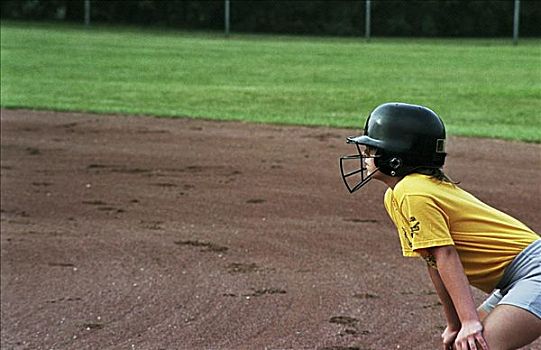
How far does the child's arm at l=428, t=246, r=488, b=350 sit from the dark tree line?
131ft

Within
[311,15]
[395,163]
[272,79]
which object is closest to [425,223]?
[395,163]

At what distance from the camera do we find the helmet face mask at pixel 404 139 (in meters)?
3.42

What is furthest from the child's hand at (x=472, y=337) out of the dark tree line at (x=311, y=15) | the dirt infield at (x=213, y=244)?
the dark tree line at (x=311, y=15)

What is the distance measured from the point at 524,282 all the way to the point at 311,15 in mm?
42272

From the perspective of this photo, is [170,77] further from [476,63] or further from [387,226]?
[387,226]

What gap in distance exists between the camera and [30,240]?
25.6ft

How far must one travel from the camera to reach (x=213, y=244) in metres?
7.53

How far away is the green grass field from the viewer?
1619cm

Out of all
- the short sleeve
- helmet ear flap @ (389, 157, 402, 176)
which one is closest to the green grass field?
helmet ear flap @ (389, 157, 402, 176)

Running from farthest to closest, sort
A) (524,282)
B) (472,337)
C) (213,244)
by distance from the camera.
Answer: (213,244), (524,282), (472,337)

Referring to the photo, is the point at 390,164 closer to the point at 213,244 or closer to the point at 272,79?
the point at 213,244

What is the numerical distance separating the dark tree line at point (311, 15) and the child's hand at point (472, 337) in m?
40.1

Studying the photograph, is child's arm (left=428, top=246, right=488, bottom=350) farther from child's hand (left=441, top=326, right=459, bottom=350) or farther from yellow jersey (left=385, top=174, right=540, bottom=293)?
child's hand (left=441, top=326, right=459, bottom=350)

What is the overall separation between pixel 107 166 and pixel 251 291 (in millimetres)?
5083
